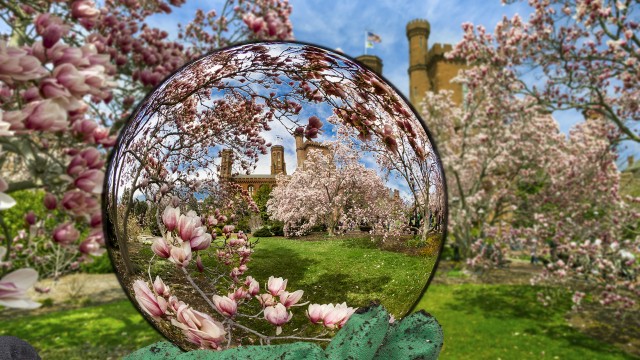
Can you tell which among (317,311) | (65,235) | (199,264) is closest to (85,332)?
(65,235)

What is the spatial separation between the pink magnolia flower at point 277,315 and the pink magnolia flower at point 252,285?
0.08m

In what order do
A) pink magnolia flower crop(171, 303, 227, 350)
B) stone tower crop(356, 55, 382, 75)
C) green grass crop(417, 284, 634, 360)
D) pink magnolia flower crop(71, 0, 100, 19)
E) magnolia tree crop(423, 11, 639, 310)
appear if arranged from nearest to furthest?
pink magnolia flower crop(171, 303, 227, 350), pink magnolia flower crop(71, 0, 100, 19), green grass crop(417, 284, 634, 360), magnolia tree crop(423, 11, 639, 310), stone tower crop(356, 55, 382, 75)

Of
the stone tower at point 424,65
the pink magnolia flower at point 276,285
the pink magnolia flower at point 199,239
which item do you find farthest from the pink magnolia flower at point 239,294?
the stone tower at point 424,65

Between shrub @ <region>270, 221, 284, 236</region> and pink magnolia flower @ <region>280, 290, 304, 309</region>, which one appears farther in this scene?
shrub @ <region>270, 221, 284, 236</region>

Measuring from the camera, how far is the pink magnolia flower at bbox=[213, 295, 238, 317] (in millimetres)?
1653

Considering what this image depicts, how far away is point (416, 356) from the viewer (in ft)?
4.51

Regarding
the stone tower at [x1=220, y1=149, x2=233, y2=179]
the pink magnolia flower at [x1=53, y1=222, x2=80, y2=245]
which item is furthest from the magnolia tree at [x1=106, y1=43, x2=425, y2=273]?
the pink magnolia flower at [x1=53, y1=222, x2=80, y2=245]

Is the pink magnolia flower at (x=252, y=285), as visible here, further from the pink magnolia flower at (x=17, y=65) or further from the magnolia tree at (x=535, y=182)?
the magnolia tree at (x=535, y=182)

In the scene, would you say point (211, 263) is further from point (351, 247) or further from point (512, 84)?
point (512, 84)

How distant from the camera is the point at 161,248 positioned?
1687 millimetres

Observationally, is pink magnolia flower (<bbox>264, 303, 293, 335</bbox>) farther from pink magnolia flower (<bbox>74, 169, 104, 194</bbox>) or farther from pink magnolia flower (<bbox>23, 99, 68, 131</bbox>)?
pink magnolia flower (<bbox>74, 169, 104, 194</bbox>)

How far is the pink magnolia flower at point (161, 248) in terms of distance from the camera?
1684 millimetres

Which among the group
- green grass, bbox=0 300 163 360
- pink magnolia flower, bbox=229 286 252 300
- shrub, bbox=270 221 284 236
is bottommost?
green grass, bbox=0 300 163 360

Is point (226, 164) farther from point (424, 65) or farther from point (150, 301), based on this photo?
point (424, 65)
